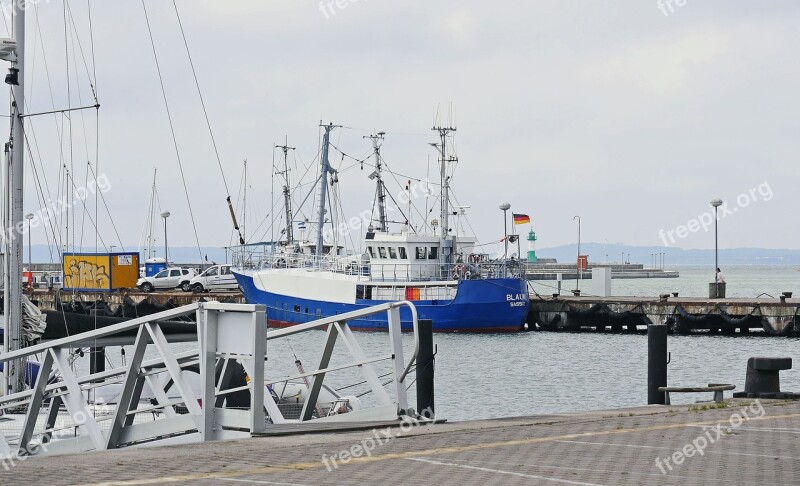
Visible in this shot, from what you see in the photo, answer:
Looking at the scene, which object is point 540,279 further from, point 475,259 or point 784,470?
point 784,470

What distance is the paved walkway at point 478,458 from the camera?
9500 millimetres

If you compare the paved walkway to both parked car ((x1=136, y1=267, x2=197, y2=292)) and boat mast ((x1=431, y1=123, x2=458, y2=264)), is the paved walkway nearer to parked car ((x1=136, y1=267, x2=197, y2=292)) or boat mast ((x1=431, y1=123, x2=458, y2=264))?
boat mast ((x1=431, y1=123, x2=458, y2=264))

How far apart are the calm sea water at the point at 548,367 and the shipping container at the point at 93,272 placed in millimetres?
4937

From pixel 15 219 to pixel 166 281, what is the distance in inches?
2476

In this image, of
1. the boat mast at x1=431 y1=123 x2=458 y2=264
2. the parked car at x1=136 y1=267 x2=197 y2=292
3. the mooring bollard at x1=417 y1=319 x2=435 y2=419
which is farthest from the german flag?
the mooring bollard at x1=417 y1=319 x2=435 y2=419

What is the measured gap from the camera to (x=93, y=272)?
2938 cm

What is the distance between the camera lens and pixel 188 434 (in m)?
14.0

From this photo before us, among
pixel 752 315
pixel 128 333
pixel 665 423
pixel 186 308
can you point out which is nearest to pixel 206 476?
pixel 186 308

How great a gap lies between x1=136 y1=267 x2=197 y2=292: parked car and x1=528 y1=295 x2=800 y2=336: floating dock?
27226 millimetres

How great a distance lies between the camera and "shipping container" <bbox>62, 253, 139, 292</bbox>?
28766 mm

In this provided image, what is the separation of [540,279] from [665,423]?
177m

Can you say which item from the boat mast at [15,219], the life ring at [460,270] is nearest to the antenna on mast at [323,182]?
the life ring at [460,270]

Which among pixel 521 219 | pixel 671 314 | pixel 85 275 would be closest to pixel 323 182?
pixel 521 219

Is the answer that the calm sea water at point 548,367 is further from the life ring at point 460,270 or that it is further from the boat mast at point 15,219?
the boat mast at point 15,219
